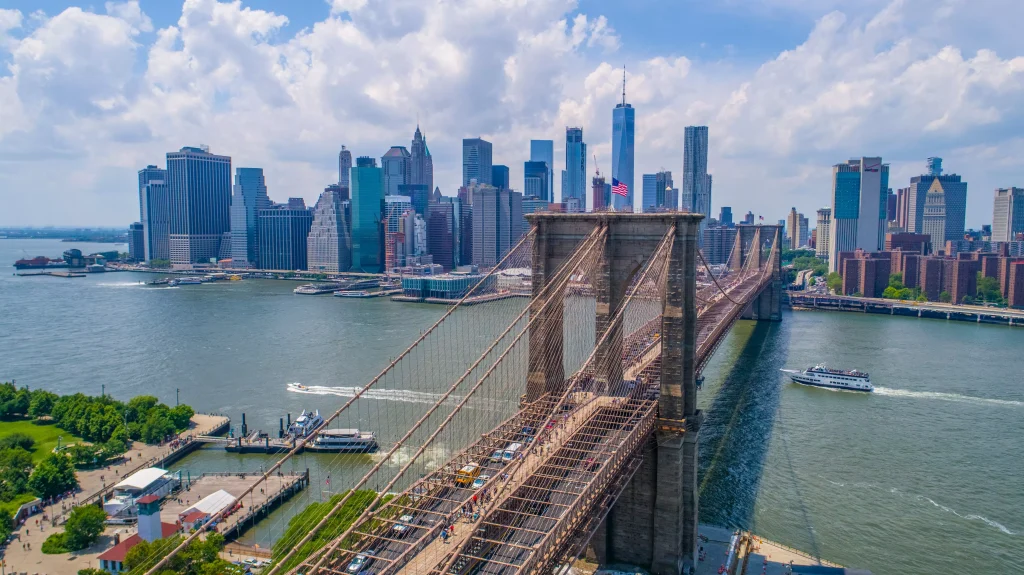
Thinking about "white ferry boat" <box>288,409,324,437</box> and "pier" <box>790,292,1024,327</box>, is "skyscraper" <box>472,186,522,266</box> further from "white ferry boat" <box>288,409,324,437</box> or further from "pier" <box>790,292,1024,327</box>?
"white ferry boat" <box>288,409,324,437</box>

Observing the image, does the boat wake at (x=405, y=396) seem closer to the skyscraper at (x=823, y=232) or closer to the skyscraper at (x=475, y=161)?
the skyscraper at (x=823, y=232)

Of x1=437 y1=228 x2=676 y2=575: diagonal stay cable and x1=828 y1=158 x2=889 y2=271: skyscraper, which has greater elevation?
x1=828 y1=158 x2=889 y2=271: skyscraper

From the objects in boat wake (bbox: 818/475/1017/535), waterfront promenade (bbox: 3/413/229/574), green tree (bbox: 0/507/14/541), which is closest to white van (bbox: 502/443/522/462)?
waterfront promenade (bbox: 3/413/229/574)

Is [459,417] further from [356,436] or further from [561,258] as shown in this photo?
[561,258]

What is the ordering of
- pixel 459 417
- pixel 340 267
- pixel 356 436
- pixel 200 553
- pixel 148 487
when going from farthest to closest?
pixel 340 267 → pixel 459 417 → pixel 356 436 → pixel 148 487 → pixel 200 553

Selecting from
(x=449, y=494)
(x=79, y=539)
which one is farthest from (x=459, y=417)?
(x=449, y=494)

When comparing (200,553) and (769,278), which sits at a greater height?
(769,278)

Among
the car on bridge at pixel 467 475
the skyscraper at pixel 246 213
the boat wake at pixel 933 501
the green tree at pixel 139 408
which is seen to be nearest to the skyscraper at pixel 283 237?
the skyscraper at pixel 246 213
